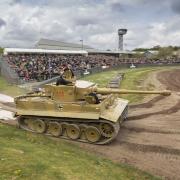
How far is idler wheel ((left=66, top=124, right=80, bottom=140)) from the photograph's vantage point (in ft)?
58.0

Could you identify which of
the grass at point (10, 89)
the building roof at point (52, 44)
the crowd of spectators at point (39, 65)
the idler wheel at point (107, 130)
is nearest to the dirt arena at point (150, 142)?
the idler wheel at point (107, 130)

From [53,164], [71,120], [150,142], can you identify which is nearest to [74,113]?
[71,120]

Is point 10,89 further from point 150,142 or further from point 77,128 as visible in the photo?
point 150,142

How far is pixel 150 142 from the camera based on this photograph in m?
17.1

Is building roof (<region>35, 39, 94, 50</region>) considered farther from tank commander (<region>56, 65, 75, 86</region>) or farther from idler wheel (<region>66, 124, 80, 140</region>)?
idler wheel (<region>66, 124, 80, 140</region>)

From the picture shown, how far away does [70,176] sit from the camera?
11.3 meters

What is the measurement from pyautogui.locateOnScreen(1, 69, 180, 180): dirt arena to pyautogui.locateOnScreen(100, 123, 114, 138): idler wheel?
1.64ft

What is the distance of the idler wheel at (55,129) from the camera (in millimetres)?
18062

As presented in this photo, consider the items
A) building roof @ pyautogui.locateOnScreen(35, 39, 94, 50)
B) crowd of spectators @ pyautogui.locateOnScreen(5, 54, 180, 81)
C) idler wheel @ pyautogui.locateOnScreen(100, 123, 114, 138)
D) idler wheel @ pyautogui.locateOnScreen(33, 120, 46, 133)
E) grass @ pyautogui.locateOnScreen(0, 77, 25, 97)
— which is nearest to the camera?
idler wheel @ pyautogui.locateOnScreen(100, 123, 114, 138)

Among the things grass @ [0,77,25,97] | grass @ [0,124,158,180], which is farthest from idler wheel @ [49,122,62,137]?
grass @ [0,77,25,97]

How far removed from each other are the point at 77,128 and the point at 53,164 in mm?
5476

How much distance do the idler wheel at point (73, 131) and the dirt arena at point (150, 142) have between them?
610 millimetres

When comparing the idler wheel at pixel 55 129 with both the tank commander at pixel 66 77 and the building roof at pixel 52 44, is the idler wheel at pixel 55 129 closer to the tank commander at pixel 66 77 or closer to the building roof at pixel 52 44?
the tank commander at pixel 66 77

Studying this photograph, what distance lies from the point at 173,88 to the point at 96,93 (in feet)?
57.9
